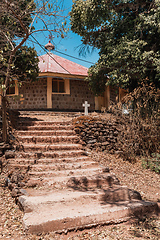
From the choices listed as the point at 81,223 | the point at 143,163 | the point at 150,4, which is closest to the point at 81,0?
the point at 150,4

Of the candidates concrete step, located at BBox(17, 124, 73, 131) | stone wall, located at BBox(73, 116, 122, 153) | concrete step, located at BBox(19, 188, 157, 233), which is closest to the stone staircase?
concrete step, located at BBox(19, 188, 157, 233)

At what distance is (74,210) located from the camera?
331cm

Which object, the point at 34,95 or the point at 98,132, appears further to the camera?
the point at 34,95

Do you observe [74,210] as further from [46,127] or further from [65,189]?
[46,127]

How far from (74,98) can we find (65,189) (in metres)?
10.6

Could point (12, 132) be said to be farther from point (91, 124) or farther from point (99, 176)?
point (99, 176)

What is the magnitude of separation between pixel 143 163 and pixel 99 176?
9.15 feet

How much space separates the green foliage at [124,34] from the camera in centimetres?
798

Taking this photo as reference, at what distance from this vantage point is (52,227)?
2.93 meters

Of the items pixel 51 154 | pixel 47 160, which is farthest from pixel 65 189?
pixel 51 154

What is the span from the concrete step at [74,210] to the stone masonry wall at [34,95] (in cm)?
1056

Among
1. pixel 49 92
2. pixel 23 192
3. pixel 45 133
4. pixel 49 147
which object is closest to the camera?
pixel 23 192

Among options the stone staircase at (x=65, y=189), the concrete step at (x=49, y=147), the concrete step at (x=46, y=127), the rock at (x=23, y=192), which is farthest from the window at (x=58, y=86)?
the rock at (x=23, y=192)

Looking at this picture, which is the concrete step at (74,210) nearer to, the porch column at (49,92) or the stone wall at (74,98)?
the porch column at (49,92)
